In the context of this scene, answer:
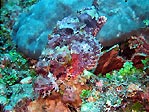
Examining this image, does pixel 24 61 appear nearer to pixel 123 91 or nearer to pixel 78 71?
pixel 78 71

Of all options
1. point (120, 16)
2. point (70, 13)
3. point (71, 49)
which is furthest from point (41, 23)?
point (71, 49)

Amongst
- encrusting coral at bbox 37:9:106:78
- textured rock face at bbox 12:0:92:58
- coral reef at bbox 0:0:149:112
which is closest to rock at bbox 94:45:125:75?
coral reef at bbox 0:0:149:112

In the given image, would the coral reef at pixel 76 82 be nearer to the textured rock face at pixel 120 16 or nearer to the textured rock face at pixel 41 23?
the textured rock face at pixel 120 16

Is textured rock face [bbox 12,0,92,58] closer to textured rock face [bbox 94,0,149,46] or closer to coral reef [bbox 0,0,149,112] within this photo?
textured rock face [bbox 94,0,149,46]

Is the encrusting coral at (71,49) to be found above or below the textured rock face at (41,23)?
below

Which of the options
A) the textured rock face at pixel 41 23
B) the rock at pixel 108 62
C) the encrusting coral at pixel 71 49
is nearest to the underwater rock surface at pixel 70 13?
the textured rock face at pixel 41 23

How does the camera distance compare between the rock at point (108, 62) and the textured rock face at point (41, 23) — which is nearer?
the rock at point (108, 62)

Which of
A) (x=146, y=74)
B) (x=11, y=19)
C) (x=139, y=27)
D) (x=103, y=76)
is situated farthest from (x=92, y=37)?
(x=11, y=19)

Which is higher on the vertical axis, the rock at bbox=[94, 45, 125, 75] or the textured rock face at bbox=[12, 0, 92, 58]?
the textured rock face at bbox=[12, 0, 92, 58]
